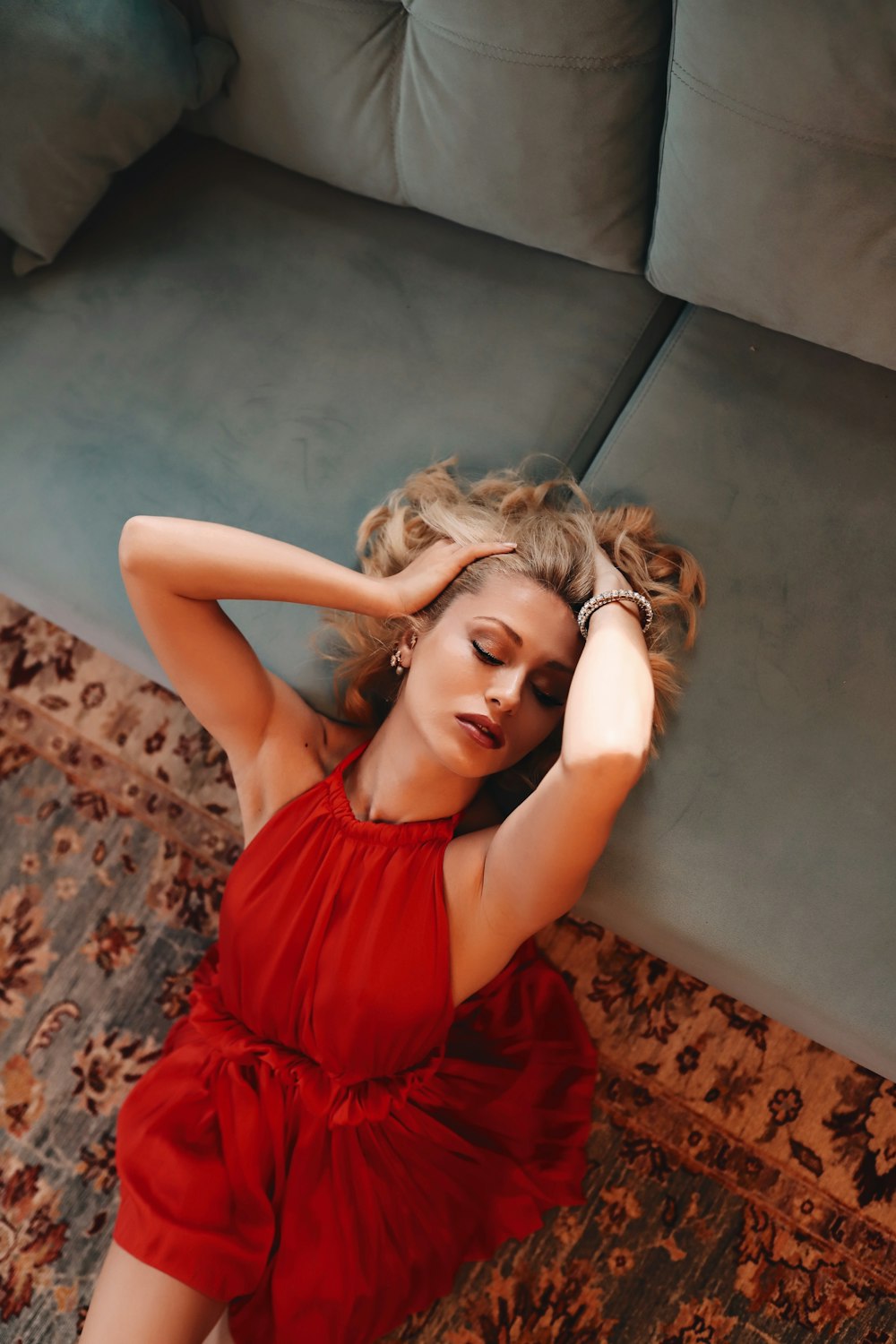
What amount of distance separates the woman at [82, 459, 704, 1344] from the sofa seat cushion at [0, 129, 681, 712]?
0.15 metres

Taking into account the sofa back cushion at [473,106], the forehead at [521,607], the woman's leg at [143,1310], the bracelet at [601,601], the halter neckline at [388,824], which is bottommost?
the woman's leg at [143,1310]

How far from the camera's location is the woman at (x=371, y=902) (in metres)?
1.44

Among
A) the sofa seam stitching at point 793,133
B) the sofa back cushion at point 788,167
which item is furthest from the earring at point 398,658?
the sofa seam stitching at point 793,133

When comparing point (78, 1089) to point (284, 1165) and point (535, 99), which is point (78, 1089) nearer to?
point (284, 1165)

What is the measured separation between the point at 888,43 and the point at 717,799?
111cm

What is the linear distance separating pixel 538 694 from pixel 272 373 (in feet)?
2.91

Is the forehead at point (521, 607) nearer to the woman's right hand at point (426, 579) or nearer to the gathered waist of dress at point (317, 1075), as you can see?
the woman's right hand at point (426, 579)

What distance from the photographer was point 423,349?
185cm

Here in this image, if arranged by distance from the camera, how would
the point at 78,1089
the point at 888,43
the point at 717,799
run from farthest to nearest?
the point at 78,1089 → the point at 717,799 → the point at 888,43

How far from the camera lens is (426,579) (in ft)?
4.92

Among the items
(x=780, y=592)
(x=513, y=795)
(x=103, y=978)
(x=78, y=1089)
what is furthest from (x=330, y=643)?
(x=78, y=1089)

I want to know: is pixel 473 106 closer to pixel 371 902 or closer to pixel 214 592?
pixel 214 592

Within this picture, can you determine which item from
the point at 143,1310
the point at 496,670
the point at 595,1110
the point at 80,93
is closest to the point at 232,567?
the point at 496,670

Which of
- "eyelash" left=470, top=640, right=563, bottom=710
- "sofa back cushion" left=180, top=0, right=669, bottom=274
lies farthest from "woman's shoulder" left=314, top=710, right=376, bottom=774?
"sofa back cushion" left=180, top=0, right=669, bottom=274
